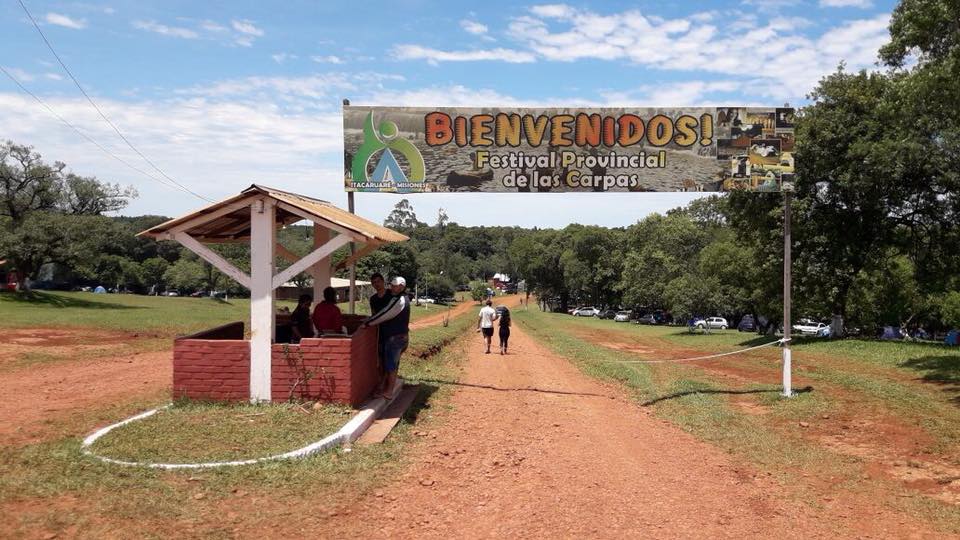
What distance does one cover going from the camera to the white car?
2046 inches

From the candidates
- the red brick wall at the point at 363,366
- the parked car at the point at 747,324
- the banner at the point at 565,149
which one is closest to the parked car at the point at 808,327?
the parked car at the point at 747,324

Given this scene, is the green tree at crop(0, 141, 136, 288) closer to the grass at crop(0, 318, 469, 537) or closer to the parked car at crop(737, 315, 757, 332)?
the grass at crop(0, 318, 469, 537)

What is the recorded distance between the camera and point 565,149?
1216 centimetres

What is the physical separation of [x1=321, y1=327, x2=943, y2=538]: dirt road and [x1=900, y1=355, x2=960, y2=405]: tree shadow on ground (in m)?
7.09

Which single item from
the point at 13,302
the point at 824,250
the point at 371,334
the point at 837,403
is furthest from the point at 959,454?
the point at 13,302

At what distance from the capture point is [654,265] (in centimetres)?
5500

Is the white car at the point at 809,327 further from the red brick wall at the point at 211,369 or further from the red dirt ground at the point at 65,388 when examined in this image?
the red brick wall at the point at 211,369

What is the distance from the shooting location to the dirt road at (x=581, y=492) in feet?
17.7

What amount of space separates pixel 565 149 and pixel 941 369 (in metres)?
10.2

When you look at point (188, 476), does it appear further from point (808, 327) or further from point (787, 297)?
point (808, 327)

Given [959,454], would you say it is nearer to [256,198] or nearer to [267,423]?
[267,423]

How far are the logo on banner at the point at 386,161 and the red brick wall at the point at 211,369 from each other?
4.24m

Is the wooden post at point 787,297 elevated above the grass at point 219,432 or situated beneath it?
elevated above

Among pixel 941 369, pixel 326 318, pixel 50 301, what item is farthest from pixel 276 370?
pixel 50 301
